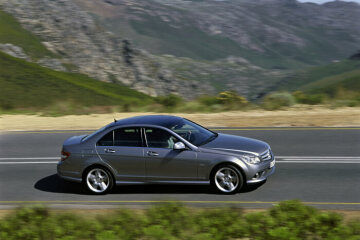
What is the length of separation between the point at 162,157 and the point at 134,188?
131cm

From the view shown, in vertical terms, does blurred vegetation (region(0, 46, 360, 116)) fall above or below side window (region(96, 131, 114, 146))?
above

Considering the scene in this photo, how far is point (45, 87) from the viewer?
116 meters

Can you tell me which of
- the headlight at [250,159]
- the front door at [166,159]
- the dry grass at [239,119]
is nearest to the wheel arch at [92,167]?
the front door at [166,159]

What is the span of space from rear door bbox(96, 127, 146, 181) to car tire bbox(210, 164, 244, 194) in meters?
1.51

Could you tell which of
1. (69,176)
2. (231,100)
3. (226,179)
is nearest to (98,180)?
(69,176)

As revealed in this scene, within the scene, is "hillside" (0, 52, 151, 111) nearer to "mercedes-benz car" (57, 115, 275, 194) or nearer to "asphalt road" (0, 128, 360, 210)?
"asphalt road" (0, 128, 360, 210)

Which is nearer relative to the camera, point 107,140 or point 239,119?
point 107,140

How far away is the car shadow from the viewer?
1063cm

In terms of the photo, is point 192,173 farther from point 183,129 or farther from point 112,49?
point 112,49

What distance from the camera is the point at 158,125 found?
10578 millimetres

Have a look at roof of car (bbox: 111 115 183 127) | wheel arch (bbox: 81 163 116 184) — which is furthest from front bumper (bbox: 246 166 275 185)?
wheel arch (bbox: 81 163 116 184)

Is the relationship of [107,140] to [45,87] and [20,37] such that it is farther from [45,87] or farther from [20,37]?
[20,37]

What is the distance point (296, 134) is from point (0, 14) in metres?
160

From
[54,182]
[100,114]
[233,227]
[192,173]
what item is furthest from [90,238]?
[100,114]
